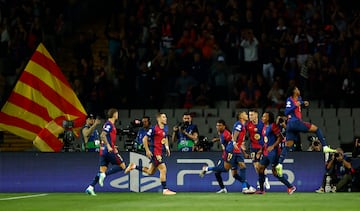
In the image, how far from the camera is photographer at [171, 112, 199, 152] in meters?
25.2

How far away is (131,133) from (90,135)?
1.42m

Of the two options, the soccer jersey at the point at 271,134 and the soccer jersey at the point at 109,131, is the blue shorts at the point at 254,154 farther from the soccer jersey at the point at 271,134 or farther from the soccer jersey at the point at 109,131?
the soccer jersey at the point at 109,131

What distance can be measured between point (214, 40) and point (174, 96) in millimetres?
2325

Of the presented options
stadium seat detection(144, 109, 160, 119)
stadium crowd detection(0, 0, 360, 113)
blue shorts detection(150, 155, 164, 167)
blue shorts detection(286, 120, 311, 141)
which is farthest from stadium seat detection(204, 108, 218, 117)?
blue shorts detection(286, 120, 311, 141)

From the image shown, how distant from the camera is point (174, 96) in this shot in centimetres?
2828

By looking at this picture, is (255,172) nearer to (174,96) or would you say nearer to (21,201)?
(174,96)

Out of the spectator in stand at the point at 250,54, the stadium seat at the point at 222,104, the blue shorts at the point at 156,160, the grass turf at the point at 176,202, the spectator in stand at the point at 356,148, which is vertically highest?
the spectator in stand at the point at 250,54

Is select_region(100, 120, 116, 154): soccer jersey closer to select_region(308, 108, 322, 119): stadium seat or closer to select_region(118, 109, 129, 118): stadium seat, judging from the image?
select_region(118, 109, 129, 118): stadium seat

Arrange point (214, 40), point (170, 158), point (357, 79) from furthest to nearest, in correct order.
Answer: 1. point (214, 40)
2. point (357, 79)
3. point (170, 158)

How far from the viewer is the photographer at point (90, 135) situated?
26078 millimetres

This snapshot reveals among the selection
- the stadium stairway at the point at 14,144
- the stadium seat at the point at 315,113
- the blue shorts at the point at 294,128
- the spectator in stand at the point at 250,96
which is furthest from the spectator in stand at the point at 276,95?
the stadium stairway at the point at 14,144

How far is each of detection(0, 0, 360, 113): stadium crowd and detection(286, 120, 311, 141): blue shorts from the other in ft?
17.1

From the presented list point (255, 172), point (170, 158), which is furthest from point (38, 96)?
point (255, 172)

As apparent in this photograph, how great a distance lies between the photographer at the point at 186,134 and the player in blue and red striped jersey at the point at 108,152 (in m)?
2.91
